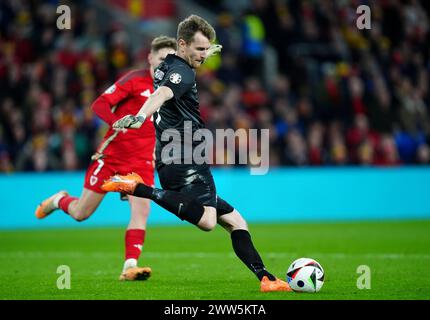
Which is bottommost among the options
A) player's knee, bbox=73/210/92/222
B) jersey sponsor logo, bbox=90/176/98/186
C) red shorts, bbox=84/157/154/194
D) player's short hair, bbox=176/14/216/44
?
player's knee, bbox=73/210/92/222

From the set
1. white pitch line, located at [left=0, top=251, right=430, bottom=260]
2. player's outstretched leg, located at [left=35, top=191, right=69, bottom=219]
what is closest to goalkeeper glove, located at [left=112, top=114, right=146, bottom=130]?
player's outstretched leg, located at [left=35, top=191, right=69, bottom=219]

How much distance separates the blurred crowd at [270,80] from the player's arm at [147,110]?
402 inches

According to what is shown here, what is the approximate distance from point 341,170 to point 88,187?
31.8ft

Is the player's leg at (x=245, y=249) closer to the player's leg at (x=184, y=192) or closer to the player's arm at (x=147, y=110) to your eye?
the player's leg at (x=184, y=192)

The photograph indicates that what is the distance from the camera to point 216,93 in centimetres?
2022

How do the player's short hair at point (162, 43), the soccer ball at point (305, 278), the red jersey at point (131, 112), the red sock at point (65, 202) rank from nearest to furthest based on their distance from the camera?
the soccer ball at point (305, 278)
the player's short hair at point (162, 43)
the red jersey at point (131, 112)
the red sock at point (65, 202)

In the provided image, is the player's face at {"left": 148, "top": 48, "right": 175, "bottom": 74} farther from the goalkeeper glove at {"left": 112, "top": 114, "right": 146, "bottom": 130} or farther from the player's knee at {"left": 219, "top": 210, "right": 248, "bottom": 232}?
the goalkeeper glove at {"left": 112, "top": 114, "right": 146, "bottom": 130}

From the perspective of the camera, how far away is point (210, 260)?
11.5 meters

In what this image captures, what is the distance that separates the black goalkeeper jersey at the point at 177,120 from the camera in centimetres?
789

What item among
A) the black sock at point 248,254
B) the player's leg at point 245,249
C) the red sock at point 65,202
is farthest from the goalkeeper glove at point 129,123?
the red sock at point 65,202

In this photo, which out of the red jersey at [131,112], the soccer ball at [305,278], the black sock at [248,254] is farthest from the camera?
the red jersey at [131,112]

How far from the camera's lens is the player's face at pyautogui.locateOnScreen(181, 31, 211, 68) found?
7875 millimetres

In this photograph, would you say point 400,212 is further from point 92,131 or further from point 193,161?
point 193,161
